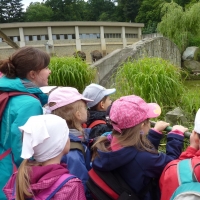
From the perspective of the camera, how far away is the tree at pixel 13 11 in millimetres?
51469

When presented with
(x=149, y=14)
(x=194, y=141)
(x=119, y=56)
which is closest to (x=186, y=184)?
(x=194, y=141)

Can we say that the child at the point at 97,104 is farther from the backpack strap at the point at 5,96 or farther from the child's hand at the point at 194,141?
the child's hand at the point at 194,141

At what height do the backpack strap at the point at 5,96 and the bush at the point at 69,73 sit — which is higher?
the backpack strap at the point at 5,96

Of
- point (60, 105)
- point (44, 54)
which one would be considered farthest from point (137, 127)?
point (44, 54)

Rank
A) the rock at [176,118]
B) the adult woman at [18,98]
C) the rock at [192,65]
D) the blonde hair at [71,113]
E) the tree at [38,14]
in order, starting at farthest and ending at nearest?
the tree at [38,14] < the rock at [192,65] < the rock at [176,118] < the blonde hair at [71,113] < the adult woman at [18,98]

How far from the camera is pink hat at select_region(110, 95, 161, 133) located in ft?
5.17

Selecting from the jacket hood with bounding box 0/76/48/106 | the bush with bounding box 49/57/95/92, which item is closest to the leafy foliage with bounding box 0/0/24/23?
the bush with bounding box 49/57/95/92

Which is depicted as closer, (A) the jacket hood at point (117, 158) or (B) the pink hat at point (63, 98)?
(A) the jacket hood at point (117, 158)

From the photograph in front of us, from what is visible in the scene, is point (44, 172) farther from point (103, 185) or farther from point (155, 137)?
point (155, 137)

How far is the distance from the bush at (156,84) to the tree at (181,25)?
12512 mm

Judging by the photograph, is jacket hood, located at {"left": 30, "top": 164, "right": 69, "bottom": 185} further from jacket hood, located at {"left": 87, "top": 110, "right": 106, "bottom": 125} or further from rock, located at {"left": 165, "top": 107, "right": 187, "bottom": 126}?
rock, located at {"left": 165, "top": 107, "right": 187, "bottom": 126}

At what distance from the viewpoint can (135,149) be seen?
1.53 meters

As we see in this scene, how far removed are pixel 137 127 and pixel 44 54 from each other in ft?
2.94

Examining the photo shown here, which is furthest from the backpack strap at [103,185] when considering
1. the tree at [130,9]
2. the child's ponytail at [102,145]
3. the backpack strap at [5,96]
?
the tree at [130,9]
